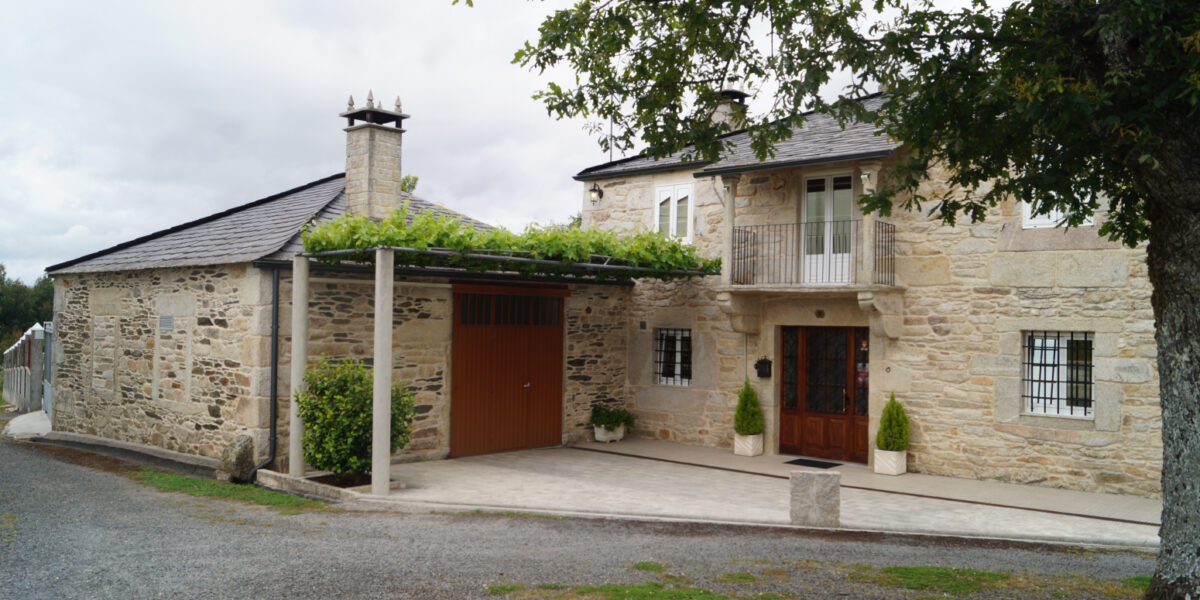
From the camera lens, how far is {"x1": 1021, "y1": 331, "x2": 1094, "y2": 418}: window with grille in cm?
1098

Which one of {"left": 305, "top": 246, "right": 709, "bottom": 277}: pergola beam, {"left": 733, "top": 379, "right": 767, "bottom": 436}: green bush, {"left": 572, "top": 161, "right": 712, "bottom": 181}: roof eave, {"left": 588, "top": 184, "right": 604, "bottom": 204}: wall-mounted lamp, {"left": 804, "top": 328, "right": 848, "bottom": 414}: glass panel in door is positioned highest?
{"left": 572, "top": 161, "right": 712, "bottom": 181}: roof eave

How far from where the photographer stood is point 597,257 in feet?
40.1

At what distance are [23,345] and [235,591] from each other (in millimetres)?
18458

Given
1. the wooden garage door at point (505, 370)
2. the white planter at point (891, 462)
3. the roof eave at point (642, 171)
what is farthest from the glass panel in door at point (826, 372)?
the wooden garage door at point (505, 370)

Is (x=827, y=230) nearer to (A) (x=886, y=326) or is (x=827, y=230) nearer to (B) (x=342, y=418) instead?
(A) (x=886, y=326)

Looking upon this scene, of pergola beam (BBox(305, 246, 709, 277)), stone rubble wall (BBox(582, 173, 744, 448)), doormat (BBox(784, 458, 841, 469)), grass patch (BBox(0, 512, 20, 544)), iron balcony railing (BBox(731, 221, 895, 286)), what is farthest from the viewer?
stone rubble wall (BBox(582, 173, 744, 448))

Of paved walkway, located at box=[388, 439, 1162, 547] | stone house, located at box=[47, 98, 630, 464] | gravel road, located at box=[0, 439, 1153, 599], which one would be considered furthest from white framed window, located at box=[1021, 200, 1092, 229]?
stone house, located at box=[47, 98, 630, 464]

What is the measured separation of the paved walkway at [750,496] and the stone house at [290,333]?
1.25m

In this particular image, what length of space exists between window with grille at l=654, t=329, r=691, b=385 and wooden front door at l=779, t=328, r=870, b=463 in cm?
188

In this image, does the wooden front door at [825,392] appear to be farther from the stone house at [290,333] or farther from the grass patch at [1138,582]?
the grass patch at [1138,582]

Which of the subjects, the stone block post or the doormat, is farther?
the doormat

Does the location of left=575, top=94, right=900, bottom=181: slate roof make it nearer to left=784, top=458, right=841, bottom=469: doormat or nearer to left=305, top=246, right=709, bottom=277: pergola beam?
left=305, top=246, right=709, bottom=277: pergola beam

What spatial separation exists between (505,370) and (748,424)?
12.8 ft

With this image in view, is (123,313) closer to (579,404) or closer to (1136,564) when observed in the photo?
(579,404)
